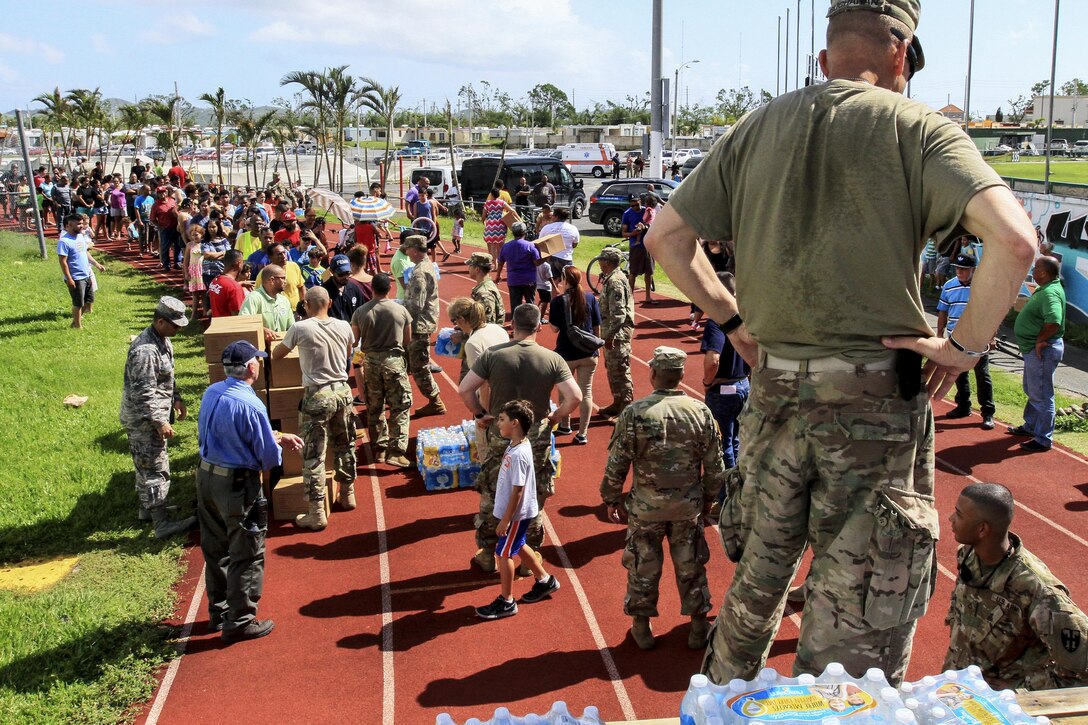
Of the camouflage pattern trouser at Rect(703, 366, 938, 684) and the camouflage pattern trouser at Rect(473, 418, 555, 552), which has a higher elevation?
the camouflage pattern trouser at Rect(703, 366, 938, 684)

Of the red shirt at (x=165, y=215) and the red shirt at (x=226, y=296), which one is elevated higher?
the red shirt at (x=165, y=215)

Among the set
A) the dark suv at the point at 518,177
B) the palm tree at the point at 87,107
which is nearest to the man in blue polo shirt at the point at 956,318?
the dark suv at the point at 518,177

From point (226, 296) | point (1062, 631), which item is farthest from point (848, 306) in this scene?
point (226, 296)

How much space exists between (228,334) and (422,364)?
299 cm

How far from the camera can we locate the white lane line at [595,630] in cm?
565

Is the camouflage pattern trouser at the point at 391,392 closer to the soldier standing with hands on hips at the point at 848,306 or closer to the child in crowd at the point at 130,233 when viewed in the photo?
the soldier standing with hands on hips at the point at 848,306

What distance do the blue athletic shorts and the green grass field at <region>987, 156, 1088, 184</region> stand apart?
32.3m

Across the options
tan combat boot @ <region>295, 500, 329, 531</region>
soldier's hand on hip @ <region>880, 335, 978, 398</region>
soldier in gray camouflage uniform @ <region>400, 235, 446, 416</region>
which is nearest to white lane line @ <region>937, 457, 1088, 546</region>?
soldier in gray camouflage uniform @ <region>400, 235, 446, 416</region>

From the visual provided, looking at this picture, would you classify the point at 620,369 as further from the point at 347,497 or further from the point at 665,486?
the point at 665,486

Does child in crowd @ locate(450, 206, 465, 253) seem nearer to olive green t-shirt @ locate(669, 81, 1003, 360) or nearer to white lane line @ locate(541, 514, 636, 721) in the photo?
white lane line @ locate(541, 514, 636, 721)

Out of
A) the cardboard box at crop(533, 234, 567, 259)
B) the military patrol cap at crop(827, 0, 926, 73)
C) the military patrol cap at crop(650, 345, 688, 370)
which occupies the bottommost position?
the military patrol cap at crop(650, 345, 688, 370)

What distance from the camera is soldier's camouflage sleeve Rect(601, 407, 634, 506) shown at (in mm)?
5965

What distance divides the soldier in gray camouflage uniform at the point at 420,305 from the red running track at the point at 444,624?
197 centimetres

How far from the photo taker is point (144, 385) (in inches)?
312
